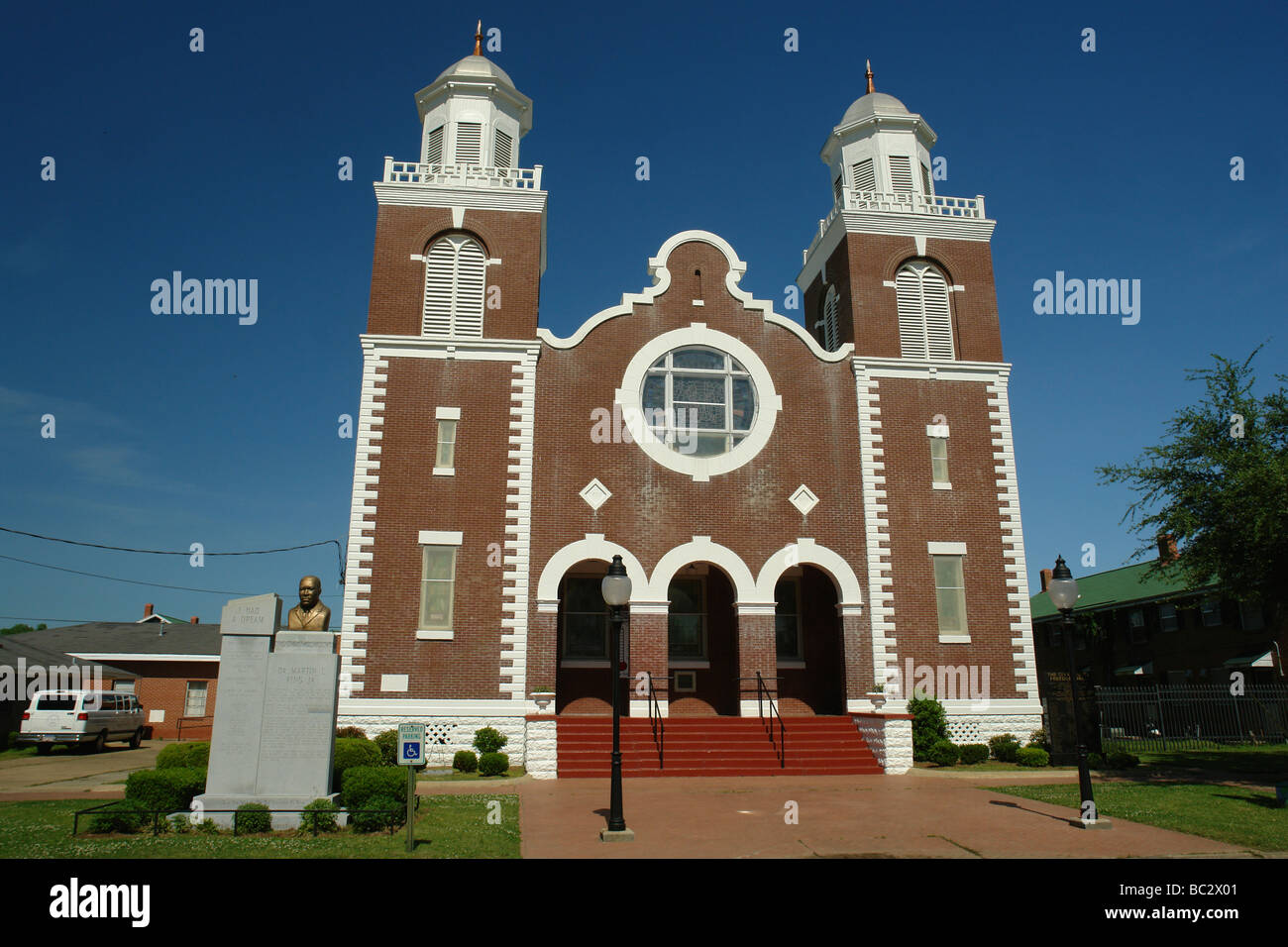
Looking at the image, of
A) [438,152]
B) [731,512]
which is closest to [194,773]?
[731,512]

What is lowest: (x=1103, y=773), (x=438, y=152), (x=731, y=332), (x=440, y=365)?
(x=1103, y=773)

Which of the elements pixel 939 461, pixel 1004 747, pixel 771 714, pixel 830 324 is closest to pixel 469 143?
pixel 830 324

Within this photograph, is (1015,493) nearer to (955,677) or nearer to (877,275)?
(955,677)

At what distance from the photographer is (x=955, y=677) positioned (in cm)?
2212

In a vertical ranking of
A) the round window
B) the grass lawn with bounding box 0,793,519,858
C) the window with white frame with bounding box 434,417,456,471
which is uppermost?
the round window

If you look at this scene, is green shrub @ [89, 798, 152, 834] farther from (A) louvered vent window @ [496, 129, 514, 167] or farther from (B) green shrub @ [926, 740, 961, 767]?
(A) louvered vent window @ [496, 129, 514, 167]

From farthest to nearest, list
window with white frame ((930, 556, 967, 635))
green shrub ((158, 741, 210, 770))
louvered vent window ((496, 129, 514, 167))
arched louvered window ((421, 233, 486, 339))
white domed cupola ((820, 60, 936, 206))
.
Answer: white domed cupola ((820, 60, 936, 206)), louvered vent window ((496, 129, 514, 167)), arched louvered window ((421, 233, 486, 339)), window with white frame ((930, 556, 967, 635)), green shrub ((158, 741, 210, 770))

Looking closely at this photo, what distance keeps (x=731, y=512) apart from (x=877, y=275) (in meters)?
8.75

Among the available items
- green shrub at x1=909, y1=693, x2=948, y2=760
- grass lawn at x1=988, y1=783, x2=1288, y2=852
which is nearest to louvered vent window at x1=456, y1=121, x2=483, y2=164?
green shrub at x1=909, y1=693, x2=948, y2=760

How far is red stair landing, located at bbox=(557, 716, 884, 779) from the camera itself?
60.8 ft

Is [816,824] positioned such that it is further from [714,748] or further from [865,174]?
[865,174]

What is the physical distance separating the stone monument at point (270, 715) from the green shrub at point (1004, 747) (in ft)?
52.2

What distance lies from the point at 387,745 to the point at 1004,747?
14.5m

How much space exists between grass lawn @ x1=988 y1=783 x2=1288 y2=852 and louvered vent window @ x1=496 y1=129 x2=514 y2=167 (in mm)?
20782
